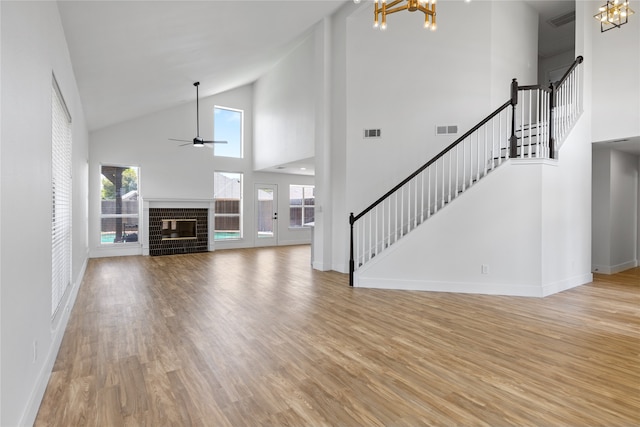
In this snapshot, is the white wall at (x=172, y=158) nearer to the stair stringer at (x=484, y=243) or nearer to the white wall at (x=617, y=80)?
the stair stringer at (x=484, y=243)

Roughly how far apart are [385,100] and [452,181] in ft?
6.37

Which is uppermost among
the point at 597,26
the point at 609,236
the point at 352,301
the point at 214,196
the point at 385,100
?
the point at 597,26

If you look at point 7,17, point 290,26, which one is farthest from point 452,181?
point 7,17

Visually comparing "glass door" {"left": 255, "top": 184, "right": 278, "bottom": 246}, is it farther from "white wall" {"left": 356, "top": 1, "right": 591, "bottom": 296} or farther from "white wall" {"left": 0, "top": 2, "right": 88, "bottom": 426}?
"white wall" {"left": 0, "top": 2, "right": 88, "bottom": 426}

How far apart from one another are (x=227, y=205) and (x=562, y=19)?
31.2 ft

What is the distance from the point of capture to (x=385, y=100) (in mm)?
6277

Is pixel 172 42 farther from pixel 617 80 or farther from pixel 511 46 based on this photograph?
pixel 617 80

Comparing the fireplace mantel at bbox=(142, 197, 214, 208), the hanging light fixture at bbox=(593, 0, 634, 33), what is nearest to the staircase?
the hanging light fixture at bbox=(593, 0, 634, 33)

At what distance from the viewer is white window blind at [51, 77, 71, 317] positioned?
321 centimetres

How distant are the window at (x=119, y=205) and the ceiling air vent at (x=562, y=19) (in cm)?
1038

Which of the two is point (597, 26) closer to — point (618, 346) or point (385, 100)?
point (385, 100)

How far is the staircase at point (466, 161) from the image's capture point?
5059 mm

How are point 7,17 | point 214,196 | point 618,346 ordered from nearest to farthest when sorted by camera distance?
1. point 7,17
2. point 618,346
3. point 214,196

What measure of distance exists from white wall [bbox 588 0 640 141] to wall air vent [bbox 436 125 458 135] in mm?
2286
